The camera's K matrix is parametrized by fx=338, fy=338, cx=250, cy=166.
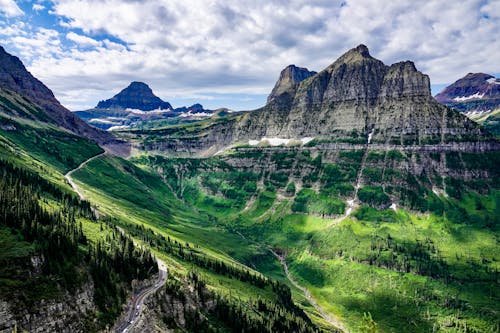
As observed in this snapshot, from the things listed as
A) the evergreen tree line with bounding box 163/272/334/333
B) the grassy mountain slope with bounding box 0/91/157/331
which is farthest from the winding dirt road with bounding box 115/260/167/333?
the evergreen tree line with bounding box 163/272/334/333

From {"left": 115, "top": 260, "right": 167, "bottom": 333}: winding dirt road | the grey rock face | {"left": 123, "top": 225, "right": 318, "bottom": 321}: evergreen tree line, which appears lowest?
{"left": 123, "top": 225, "right": 318, "bottom": 321}: evergreen tree line

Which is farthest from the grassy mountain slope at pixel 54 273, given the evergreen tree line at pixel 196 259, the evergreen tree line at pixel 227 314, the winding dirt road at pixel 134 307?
the evergreen tree line at pixel 196 259

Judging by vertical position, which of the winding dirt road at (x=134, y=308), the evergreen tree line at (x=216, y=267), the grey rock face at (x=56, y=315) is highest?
the grey rock face at (x=56, y=315)

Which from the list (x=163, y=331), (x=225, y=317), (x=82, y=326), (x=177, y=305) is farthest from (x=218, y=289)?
(x=82, y=326)

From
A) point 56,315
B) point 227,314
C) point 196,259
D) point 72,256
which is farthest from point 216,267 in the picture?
point 56,315

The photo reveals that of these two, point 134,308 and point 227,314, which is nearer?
point 134,308

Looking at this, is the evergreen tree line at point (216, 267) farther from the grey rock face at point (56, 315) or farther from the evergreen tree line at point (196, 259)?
the grey rock face at point (56, 315)

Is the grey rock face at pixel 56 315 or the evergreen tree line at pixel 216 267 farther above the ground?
the grey rock face at pixel 56 315

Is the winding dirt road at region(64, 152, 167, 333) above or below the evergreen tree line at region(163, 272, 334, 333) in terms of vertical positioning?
above

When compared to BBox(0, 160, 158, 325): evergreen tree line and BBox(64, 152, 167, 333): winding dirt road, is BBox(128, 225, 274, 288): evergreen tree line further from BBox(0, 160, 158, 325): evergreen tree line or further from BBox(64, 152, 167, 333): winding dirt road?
BBox(64, 152, 167, 333): winding dirt road

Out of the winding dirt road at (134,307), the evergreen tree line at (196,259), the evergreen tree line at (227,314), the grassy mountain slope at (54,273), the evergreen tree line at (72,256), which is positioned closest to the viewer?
the grassy mountain slope at (54,273)

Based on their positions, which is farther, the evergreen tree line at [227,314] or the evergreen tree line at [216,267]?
the evergreen tree line at [216,267]

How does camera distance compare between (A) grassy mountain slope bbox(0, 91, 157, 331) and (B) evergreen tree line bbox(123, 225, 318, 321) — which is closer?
(A) grassy mountain slope bbox(0, 91, 157, 331)

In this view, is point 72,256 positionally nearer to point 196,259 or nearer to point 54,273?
point 54,273
